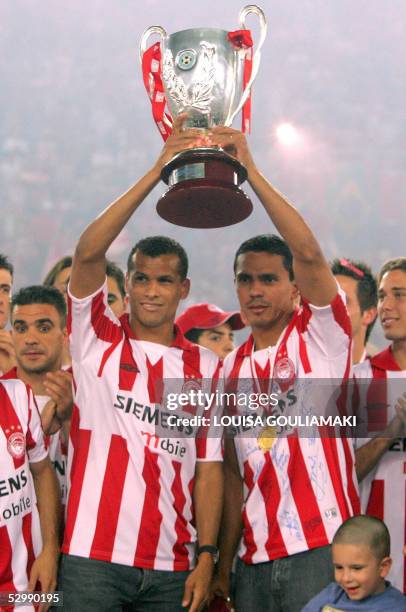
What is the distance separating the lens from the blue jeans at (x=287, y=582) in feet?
A: 5.53

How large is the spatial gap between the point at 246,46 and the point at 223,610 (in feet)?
4.43

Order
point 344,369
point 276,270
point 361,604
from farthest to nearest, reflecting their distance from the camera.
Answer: point 276,270
point 344,369
point 361,604

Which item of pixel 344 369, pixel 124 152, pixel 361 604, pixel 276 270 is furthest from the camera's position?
pixel 124 152

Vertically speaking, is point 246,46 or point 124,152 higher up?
point 124,152

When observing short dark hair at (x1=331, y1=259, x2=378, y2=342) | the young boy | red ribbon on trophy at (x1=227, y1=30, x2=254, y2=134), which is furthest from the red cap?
the young boy

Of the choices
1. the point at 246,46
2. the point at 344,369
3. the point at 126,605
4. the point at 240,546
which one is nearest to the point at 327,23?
the point at 246,46

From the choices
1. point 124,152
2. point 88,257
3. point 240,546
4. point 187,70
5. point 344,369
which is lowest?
point 240,546

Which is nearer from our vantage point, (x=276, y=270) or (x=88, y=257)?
(x=88, y=257)

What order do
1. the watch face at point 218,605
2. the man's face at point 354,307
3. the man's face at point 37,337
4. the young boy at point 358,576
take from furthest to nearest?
the man's face at point 354,307
the man's face at point 37,337
the watch face at point 218,605
the young boy at point 358,576

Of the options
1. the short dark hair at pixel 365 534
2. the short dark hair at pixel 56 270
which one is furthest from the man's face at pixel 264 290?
the short dark hair at pixel 56 270

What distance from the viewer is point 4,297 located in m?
2.49

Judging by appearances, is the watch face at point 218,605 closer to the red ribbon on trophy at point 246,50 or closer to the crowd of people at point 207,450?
the crowd of people at point 207,450

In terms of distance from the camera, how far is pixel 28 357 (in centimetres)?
219

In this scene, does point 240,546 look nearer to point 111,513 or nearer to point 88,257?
point 111,513
